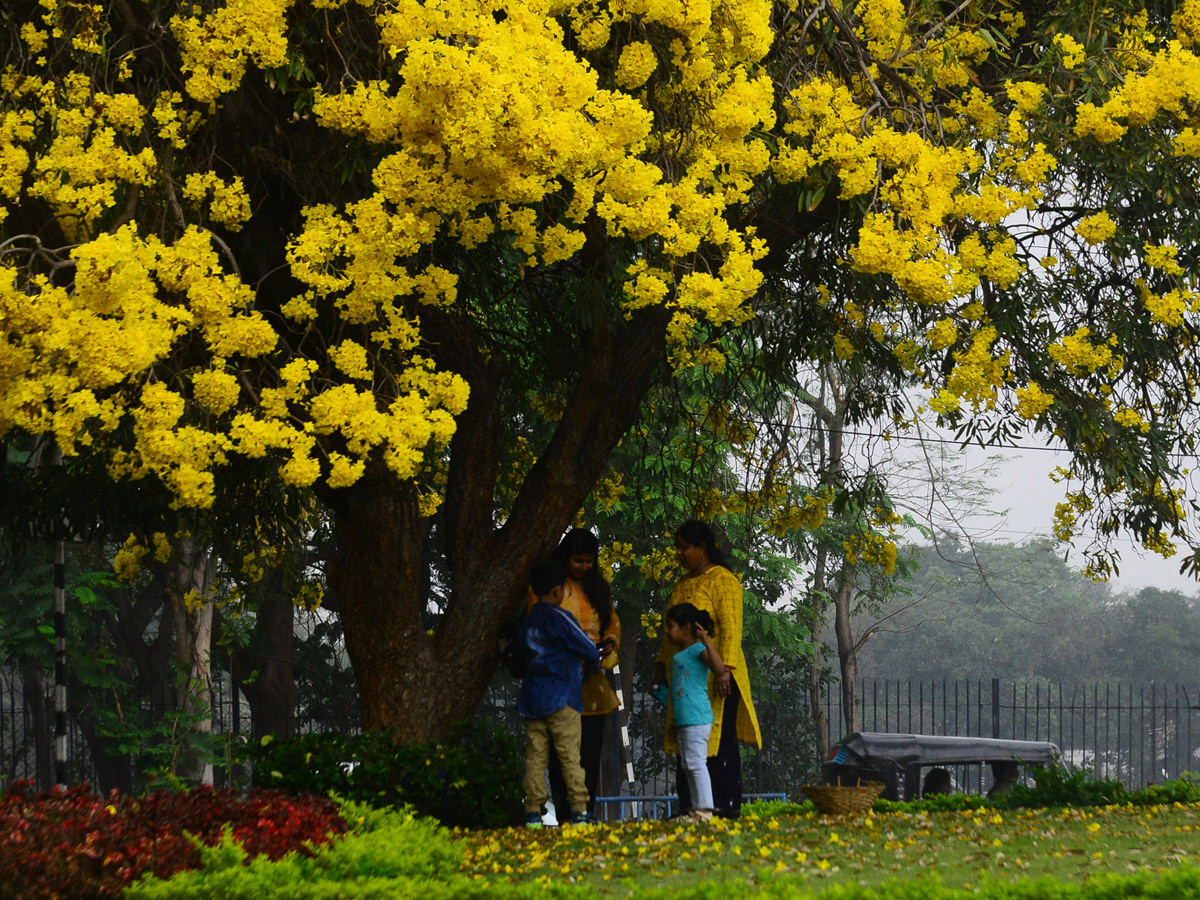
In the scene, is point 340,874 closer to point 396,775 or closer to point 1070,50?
point 396,775

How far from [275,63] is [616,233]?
5.20 ft

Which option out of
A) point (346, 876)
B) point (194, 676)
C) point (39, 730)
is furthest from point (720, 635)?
point (39, 730)

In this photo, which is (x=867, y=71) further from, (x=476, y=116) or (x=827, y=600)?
(x=827, y=600)

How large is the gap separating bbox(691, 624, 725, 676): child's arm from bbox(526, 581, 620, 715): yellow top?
64cm

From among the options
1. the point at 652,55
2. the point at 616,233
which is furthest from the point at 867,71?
the point at 616,233

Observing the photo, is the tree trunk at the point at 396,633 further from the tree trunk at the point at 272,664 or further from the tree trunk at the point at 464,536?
the tree trunk at the point at 272,664

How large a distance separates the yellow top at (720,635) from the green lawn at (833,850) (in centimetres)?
48

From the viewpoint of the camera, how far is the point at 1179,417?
971 centimetres

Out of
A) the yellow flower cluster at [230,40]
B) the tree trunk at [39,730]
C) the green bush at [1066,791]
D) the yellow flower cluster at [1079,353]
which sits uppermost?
the yellow flower cluster at [230,40]

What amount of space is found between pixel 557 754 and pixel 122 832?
10.6ft

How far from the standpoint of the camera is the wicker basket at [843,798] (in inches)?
298

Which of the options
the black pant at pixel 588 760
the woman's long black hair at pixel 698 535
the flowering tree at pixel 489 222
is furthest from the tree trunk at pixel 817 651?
the woman's long black hair at pixel 698 535

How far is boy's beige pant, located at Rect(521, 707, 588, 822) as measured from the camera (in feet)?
24.4

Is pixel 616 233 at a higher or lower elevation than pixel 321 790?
higher
